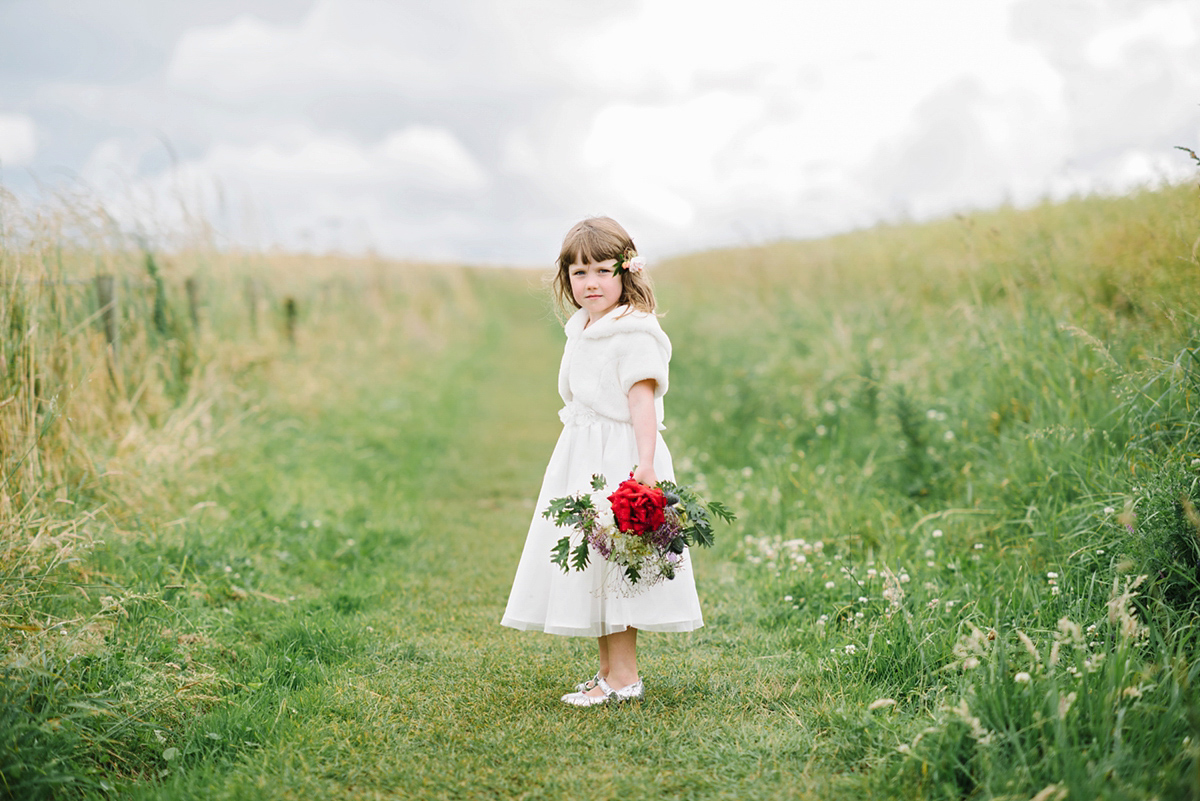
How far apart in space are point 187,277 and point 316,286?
4.59m

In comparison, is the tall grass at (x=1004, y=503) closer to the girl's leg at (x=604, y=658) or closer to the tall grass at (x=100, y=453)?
the girl's leg at (x=604, y=658)

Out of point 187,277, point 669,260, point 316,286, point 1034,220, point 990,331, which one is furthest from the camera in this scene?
point 669,260

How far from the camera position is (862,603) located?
12.9 feet

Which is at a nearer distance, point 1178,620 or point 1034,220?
point 1178,620

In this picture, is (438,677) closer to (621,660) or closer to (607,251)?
(621,660)

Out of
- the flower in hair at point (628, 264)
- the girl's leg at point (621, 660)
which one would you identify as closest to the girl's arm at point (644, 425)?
the flower in hair at point (628, 264)

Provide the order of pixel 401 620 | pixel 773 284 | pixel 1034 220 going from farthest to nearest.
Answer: pixel 773 284, pixel 1034 220, pixel 401 620

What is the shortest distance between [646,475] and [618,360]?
0.47 meters

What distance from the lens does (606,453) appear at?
3.43 m

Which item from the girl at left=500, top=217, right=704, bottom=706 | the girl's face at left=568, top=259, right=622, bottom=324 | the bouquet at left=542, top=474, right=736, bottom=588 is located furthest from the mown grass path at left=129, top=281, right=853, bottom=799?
the girl's face at left=568, top=259, right=622, bottom=324

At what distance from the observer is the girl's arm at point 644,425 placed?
3.29 metres

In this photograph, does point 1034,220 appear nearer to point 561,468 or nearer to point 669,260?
point 561,468

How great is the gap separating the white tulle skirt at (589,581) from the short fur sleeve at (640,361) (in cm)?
20

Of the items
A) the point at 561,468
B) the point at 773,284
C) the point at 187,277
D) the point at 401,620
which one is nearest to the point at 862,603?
the point at 561,468
